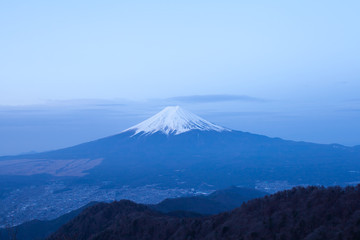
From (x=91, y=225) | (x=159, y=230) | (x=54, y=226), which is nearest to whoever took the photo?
(x=159, y=230)

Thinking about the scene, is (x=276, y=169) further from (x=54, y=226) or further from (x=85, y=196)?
(x=54, y=226)

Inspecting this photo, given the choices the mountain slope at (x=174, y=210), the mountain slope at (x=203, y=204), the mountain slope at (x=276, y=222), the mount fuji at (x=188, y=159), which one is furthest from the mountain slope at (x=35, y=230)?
the mount fuji at (x=188, y=159)

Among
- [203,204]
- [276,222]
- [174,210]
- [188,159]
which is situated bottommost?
[188,159]

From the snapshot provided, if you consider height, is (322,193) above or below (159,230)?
above

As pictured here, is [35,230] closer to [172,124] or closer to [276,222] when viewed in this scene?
[276,222]

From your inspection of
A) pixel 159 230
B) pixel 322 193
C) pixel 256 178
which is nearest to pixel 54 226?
pixel 159 230

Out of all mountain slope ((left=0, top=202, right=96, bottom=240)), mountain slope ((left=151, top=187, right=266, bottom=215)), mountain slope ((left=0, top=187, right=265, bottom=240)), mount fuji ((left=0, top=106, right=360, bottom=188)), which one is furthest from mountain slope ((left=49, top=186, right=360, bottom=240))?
mount fuji ((left=0, top=106, right=360, bottom=188))

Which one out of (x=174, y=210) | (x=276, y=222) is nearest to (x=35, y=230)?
(x=174, y=210)
